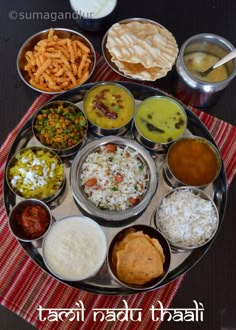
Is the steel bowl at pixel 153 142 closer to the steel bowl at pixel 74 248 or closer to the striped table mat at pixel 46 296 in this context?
the steel bowl at pixel 74 248

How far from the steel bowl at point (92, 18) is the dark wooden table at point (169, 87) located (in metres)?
0.06

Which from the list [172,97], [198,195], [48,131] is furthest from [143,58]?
[198,195]

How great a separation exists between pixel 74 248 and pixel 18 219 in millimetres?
343

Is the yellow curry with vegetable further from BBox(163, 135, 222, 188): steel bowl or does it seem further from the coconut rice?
BBox(163, 135, 222, 188): steel bowl

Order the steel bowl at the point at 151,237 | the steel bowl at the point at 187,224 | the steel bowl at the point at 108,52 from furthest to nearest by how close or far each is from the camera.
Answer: the steel bowl at the point at 108,52, the steel bowl at the point at 187,224, the steel bowl at the point at 151,237

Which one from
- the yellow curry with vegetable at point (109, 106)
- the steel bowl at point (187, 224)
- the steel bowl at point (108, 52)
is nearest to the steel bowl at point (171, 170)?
the steel bowl at point (187, 224)

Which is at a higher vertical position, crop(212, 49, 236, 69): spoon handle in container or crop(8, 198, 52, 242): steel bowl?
crop(212, 49, 236, 69): spoon handle in container

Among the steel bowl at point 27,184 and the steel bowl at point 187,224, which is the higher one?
the steel bowl at point 27,184

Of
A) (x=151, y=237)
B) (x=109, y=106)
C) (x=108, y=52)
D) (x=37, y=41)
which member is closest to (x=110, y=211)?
(x=151, y=237)

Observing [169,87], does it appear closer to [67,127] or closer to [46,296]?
[67,127]

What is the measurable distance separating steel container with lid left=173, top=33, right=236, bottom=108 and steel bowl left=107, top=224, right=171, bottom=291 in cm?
92

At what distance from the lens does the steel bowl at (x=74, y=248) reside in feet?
7.00

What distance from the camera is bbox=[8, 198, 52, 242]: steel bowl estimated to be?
2172 mm

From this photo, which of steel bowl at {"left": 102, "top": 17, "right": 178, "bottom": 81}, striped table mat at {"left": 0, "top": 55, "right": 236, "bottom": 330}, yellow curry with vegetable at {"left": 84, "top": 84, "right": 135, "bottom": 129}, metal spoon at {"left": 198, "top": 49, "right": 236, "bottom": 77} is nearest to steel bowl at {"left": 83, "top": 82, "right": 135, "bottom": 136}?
yellow curry with vegetable at {"left": 84, "top": 84, "right": 135, "bottom": 129}
